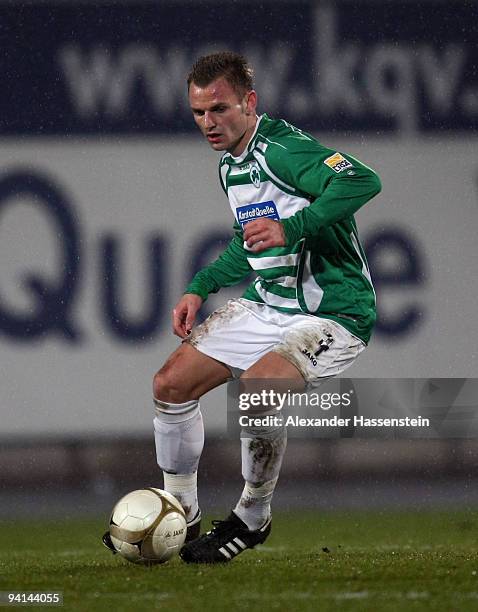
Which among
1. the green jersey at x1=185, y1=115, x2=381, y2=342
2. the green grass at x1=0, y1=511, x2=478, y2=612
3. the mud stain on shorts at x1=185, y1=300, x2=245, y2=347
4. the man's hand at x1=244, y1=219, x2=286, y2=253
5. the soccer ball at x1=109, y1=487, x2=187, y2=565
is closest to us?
the green grass at x1=0, y1=511, x2=478, y2=612

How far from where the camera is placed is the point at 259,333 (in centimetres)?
451

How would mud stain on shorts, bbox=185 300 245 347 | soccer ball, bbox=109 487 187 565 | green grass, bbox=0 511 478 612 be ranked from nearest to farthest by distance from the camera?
green grass, bbox=0 511 478 612 < soccer ball, bbox=109 487 187 565 < mud stain on shorts, bbox=185 300 245 347

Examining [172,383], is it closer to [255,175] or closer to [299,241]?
[299,241]

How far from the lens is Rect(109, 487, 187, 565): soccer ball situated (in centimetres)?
406

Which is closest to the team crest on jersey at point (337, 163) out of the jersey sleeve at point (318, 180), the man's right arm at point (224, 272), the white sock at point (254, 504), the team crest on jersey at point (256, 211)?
the jersey sleeve at point (318, 180)

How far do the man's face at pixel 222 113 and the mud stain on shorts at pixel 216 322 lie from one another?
0.63 m

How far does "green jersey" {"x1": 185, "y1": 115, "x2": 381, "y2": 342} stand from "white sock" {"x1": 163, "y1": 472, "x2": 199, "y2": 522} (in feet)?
2.34

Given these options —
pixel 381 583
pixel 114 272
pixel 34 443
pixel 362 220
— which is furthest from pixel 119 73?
pixel 381 583

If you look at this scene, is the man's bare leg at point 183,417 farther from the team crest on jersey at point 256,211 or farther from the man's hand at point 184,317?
the team crest on jersey at point 256,211

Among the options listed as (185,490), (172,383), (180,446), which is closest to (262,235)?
(172,383)

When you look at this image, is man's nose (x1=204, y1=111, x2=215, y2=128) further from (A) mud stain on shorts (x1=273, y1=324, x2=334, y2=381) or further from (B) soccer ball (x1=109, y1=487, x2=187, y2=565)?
(B) soccer ball (x1=109, y1=487, x2=187, y2=565)

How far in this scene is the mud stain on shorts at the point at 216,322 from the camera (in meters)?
4.49

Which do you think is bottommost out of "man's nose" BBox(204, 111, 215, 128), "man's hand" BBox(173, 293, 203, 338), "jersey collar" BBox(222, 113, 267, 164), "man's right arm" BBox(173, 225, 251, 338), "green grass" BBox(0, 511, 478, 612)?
"green grass" BBox(0, 511, 478, 612)

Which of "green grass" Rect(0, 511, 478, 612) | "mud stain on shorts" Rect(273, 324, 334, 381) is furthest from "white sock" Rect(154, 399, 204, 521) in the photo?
"mud stain on shorts" Rect(273, 324, 334, 381)
